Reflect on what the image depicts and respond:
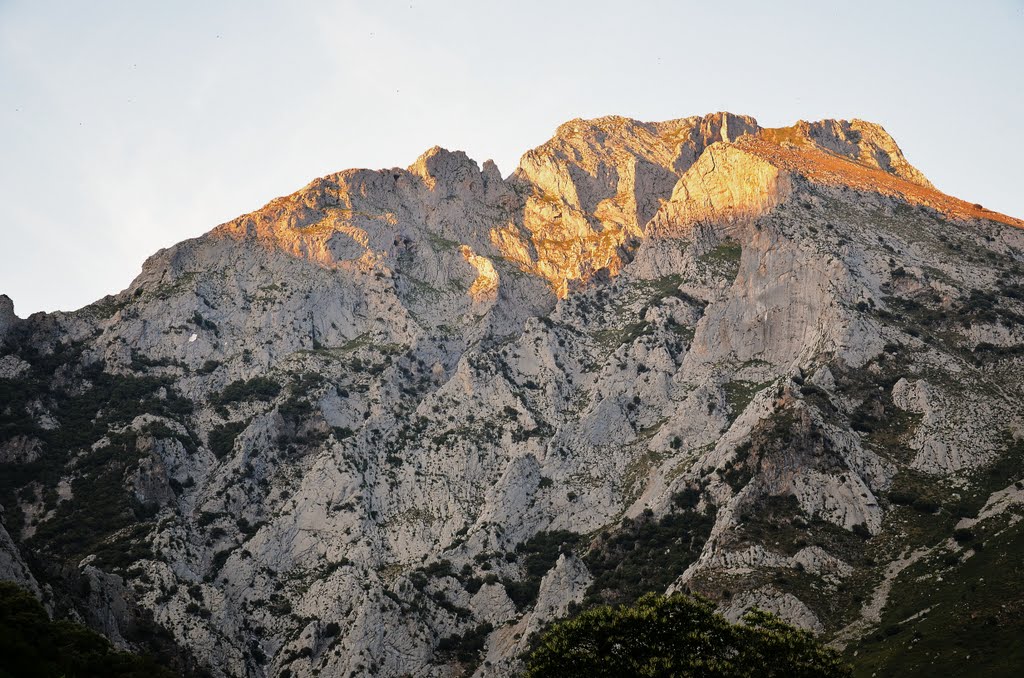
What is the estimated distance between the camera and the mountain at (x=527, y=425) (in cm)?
10544

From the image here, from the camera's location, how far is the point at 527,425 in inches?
5482

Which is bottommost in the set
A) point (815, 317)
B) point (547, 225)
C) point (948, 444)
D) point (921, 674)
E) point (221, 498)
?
point (921, 674)

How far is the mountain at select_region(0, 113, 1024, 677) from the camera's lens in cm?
10544

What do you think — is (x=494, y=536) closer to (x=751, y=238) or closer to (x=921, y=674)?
(x=921, y=674)

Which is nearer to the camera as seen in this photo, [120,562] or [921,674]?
[921,674]

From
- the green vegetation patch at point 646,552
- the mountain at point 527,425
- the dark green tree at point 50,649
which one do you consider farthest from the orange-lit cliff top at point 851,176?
the dark green tree at point 50,649

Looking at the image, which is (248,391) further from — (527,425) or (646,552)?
(646,552)

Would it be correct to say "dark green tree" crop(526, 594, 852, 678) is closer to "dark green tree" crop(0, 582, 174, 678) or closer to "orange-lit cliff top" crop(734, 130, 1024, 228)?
"dark green tree" crop(0, 582, 174, 678)

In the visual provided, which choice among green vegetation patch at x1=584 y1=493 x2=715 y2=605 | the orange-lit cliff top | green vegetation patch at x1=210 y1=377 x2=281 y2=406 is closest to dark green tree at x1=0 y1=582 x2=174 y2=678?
green vegetation patch at x1=584 y1=493 x2=715 y2=605

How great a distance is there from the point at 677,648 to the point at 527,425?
74937 millimetres

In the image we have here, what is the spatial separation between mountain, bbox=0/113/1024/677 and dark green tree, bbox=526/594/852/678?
24.1 m

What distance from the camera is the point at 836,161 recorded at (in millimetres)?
190625

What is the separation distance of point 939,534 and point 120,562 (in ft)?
290

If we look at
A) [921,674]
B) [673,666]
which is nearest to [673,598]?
[673,666]
